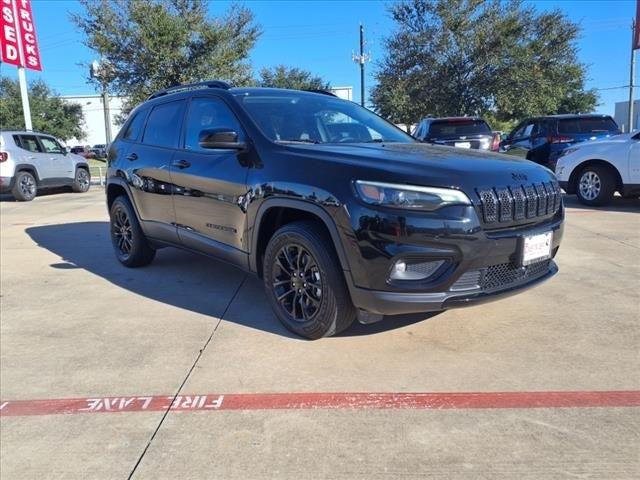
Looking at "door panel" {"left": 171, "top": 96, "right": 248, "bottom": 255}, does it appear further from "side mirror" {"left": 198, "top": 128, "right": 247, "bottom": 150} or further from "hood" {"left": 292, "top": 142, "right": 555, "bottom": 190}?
"hood" {"left": 292, "top": 142, "right": 555, "bottom": 190}

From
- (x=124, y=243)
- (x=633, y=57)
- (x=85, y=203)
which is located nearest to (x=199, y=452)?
(x=124, y=243)

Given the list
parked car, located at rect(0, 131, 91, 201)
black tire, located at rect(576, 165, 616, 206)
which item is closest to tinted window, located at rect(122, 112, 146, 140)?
black tire, located at rect(576, 165, 616, 206)

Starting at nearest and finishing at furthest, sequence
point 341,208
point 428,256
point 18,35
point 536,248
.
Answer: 1. point 428,256
2. point 341,208
3. point 536,248
4. point 18,35

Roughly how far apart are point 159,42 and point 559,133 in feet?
47.4

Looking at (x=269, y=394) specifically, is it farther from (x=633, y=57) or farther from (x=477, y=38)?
(x=633, y=57)

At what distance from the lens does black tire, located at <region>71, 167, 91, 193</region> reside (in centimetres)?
1572

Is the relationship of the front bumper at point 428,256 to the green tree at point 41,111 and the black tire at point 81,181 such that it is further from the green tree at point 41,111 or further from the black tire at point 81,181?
the green tree at point 41,111

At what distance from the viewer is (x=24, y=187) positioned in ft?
44.6

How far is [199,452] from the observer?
2502 mm

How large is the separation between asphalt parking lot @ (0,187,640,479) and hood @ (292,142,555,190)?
1128mm

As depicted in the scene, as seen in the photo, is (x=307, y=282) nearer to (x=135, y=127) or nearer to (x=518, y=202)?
(x=518, y=202)

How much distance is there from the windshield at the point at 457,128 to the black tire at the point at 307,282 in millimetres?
8692

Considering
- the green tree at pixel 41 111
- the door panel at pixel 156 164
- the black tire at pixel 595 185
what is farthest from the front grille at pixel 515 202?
the green tree at pixel 41 111

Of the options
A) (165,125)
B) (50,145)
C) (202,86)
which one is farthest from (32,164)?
(202,86)
